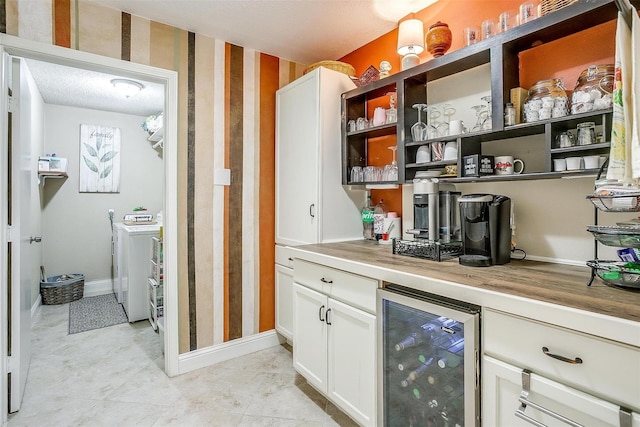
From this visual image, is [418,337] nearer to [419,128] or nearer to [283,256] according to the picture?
[419,128]

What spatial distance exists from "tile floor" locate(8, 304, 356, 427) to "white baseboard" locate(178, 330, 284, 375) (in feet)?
0.17

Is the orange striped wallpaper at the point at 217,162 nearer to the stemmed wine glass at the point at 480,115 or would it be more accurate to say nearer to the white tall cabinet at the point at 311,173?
the white tall cabinet at the point at 311,173

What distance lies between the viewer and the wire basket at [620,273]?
1.01 meters

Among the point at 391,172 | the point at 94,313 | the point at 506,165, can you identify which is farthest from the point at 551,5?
the point at 94,313

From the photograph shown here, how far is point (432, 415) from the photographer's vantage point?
4.25 feet

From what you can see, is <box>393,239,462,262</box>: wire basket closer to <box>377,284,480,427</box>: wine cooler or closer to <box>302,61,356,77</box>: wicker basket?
<box>377,284,480,427</box>: wine cooler

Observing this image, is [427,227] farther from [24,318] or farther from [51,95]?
[51,95]

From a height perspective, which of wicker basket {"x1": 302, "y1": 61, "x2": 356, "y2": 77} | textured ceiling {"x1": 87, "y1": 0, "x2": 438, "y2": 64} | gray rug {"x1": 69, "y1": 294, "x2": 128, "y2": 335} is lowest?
gray rug {"x1": 69, "y1": 294, "x2": 128, "y2": 335}

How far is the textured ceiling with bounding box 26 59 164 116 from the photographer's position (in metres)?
3.06

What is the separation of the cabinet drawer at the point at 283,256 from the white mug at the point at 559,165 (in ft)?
5.93

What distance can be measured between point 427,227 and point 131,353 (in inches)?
102

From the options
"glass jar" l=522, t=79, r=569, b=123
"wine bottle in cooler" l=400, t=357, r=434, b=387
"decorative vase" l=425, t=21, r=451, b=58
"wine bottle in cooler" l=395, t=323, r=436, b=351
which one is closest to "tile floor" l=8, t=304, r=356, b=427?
"wine bottle in cooler" l=400, t=357, r=434, b=387

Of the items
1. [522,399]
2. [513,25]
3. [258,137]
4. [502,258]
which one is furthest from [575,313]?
[258,137]

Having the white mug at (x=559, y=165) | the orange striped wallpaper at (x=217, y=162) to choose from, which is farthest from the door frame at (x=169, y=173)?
the white mug at (x=559, y=165)
